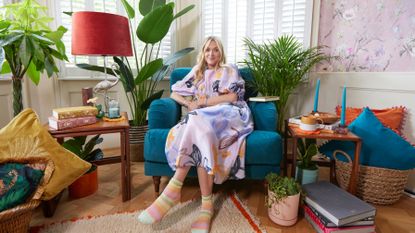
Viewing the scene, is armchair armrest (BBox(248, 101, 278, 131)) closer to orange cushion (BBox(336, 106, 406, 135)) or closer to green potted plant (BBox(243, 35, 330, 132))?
green potted plant (BBox(243, 35, 330, 132))

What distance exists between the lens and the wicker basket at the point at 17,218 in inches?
41.1

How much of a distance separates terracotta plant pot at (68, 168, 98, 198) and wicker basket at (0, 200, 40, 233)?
1.50 feet

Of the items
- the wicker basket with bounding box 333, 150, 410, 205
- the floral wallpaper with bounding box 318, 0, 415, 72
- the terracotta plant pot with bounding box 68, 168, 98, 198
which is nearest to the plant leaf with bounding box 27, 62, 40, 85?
the terracotta plant pot with bounding box 68, 168, 98, 198

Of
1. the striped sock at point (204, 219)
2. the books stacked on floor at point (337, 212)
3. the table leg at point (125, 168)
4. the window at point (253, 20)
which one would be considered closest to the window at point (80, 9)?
the window at point (253, 20)

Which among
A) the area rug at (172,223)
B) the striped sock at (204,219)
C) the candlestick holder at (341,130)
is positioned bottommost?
the area rug at (172,223)

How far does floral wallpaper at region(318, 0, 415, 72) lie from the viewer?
1.72 metres

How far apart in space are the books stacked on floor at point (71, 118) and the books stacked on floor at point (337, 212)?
4.40ft

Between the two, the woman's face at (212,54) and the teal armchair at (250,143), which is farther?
the woman's face at (212,54)

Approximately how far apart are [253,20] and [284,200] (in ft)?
5.77

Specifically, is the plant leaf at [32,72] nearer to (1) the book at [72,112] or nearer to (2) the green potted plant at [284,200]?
(1) the book at [72,112]

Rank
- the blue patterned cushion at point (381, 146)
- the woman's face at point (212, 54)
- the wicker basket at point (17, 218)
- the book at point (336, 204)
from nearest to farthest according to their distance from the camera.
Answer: the wicker basket at point (17, 218) < the book at point (336, 204) < the blue patterned cushion at point (381, 146) < the woman's face at point (212, 54)

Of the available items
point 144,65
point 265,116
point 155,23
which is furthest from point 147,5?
point 265,116

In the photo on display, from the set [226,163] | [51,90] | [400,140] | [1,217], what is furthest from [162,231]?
[51,90]

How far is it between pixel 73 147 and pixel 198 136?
33.8 inches
